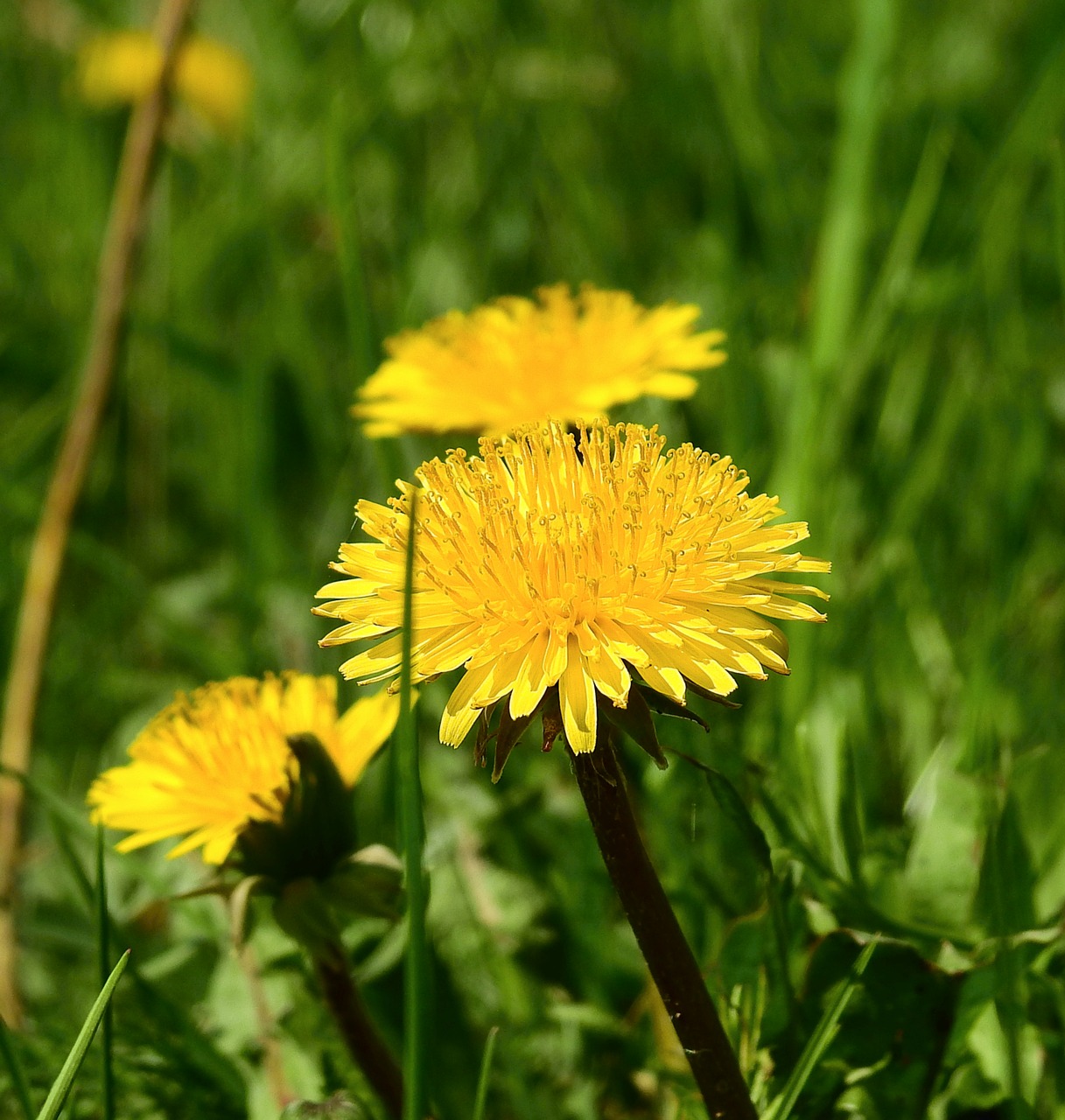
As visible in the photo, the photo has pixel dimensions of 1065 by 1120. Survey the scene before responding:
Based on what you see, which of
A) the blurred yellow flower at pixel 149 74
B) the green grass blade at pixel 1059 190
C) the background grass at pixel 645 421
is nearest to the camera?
the background grass at pixel 645 421

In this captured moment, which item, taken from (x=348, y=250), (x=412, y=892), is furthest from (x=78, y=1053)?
(x=348, y=250)

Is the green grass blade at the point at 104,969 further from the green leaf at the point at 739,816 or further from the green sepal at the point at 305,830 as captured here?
the green leaf at the point at 739,816

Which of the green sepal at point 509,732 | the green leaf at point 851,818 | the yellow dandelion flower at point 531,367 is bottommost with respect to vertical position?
the green leaf at point 851,818

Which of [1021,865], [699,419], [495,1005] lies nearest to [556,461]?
[1021,865]

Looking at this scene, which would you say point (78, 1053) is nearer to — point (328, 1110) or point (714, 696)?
point (328, 1110)

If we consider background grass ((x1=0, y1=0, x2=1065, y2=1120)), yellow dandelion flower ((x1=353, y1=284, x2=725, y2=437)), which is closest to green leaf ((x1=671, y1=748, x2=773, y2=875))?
background grass ((x1=0, y1=0, x2=1065, y2=1120))

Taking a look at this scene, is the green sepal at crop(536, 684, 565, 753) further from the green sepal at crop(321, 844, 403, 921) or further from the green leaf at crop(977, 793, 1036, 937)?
the green leaf at crop(977, 793, 1036, 937)

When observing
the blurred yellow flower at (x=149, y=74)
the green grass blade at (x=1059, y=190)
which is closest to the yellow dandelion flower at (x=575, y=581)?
the green grass blade at (x=1059, y=190)
